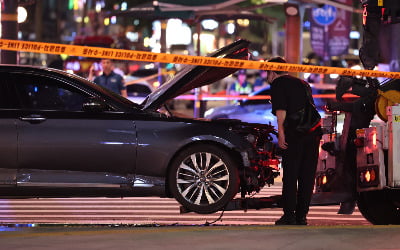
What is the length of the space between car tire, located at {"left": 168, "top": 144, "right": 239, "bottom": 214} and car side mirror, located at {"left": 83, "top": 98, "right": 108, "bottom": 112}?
0.93 m

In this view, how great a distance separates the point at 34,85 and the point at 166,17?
17.7 m

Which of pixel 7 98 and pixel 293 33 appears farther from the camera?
pixel 293 33

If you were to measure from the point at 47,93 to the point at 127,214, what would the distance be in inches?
79.6

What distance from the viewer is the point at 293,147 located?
11000 mm

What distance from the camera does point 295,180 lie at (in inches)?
435

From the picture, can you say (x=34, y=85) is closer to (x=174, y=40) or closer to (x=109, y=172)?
(x=109, y=172)

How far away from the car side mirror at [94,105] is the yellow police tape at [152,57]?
0.50m

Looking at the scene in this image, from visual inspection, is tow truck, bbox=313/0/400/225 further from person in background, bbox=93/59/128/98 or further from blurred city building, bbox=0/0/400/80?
person in background, bbox=93/59/128/98

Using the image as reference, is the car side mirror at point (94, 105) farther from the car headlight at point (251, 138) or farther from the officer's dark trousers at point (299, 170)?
the officer's dark trousers at point (299, 170)

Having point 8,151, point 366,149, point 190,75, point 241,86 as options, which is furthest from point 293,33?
point 8,151

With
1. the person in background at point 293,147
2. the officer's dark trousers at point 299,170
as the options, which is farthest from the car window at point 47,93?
the officer's dark trousers at point 299,170

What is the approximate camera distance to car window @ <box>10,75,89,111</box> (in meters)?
11.5

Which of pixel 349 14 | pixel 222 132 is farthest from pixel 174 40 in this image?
pixel 222 132

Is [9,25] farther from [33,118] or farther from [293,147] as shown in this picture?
[293,147]
